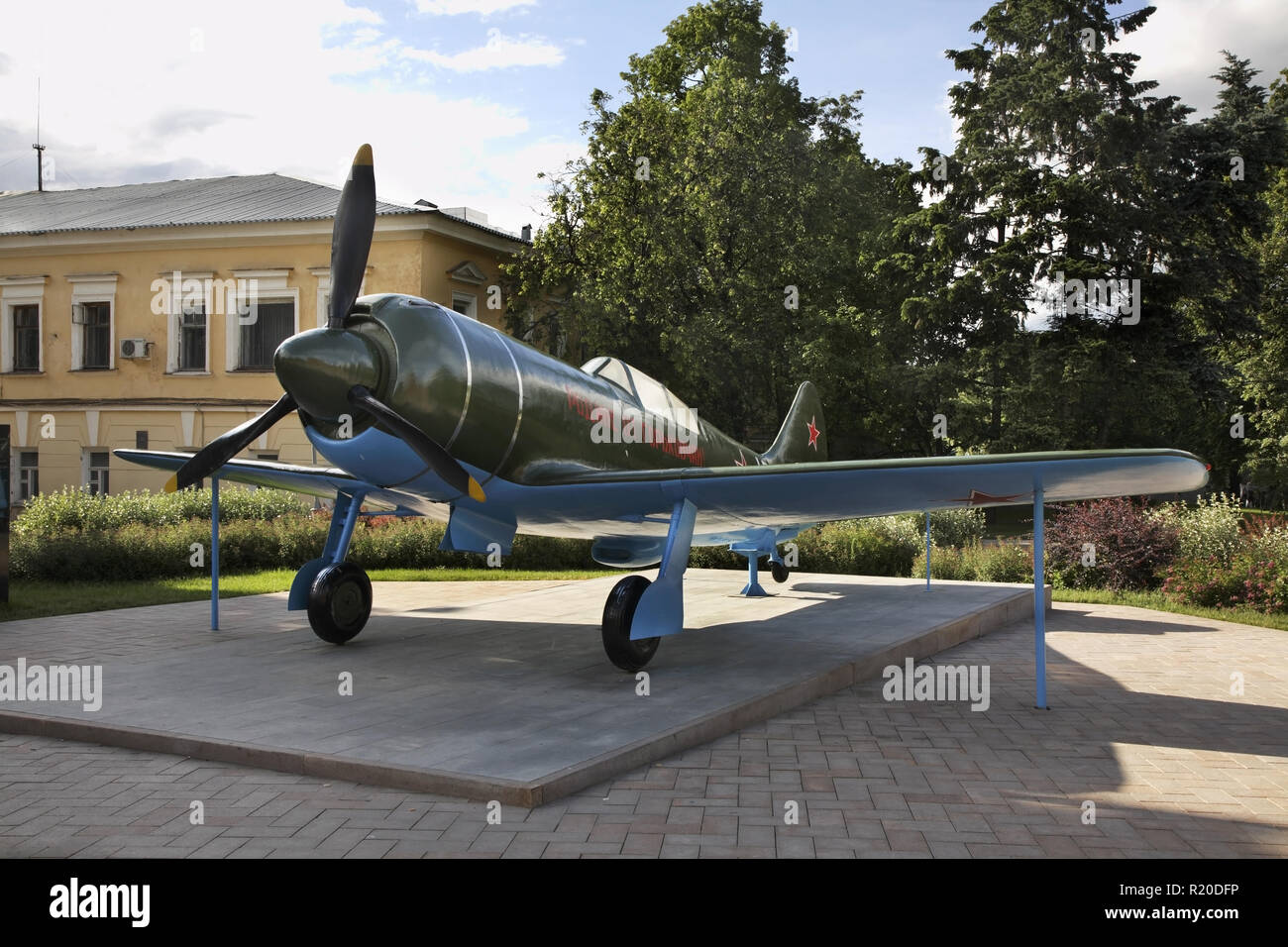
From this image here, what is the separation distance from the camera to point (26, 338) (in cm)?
2772

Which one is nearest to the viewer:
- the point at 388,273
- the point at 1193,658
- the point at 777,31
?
the point at 1193,658

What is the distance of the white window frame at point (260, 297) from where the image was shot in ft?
81.1

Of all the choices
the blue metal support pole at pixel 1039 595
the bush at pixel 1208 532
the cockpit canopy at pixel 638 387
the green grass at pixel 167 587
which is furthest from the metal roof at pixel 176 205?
the blue metal support pole at pixel 1039 595

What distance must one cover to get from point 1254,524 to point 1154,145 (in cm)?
1778

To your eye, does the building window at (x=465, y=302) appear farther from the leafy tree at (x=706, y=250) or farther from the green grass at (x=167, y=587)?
the green grass at (x=167, y=587)

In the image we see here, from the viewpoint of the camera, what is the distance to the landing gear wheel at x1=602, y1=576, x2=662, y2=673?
24.5ft

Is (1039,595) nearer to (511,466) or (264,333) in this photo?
(511,466)

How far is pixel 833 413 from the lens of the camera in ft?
94.7

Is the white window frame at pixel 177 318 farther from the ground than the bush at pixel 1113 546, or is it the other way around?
the white window frame at pixel 177 318

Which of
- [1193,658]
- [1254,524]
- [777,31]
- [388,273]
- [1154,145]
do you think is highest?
[777,31]

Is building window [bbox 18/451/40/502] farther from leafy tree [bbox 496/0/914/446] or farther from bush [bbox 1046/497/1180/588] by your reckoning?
bush [bbox 1046/497/1180/588]

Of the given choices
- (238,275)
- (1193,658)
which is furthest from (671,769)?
(238,275)

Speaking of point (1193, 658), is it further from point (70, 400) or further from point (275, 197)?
point (70, 400)

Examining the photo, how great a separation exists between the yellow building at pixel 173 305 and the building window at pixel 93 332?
0.04 metres
